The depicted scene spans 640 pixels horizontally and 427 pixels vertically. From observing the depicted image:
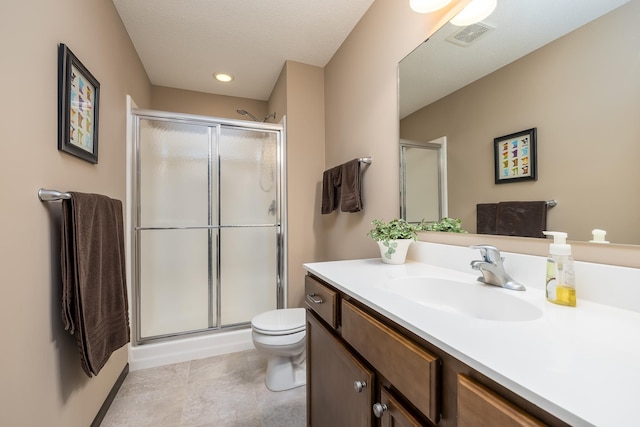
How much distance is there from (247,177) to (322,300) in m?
1.61

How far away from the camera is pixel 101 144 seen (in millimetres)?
1469

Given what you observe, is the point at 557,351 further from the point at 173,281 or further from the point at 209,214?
the point at 173,281

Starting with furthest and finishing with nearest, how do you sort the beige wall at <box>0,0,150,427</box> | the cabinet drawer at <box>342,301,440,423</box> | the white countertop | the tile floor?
the tile floor, the beige wall at <box>0,0,150,427</box>, the cabinet drawer at <box>342,301,440,423</box>, the white countertop

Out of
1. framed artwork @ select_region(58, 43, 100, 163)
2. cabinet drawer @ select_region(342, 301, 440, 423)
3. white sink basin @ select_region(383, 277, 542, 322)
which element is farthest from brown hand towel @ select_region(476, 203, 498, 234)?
framed artwork @ select_region(58, 43, 100, 163)

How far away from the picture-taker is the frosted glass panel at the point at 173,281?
6.75 ft

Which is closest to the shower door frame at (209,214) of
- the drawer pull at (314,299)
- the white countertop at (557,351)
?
the drawer pull at (314,299)

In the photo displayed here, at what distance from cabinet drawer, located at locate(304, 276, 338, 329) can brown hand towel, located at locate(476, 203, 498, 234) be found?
0.64 meters

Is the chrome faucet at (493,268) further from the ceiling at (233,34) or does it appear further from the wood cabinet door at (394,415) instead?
the ceiling at (233,34)

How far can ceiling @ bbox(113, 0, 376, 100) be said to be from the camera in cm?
167

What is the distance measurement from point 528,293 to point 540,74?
70cm

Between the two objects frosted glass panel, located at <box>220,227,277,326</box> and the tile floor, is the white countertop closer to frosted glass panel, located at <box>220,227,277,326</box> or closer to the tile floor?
the tile floor

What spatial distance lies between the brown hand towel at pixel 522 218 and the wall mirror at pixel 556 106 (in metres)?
0.03

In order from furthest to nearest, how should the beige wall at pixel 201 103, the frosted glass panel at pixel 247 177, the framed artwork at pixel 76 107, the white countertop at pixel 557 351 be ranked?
the beige wall at pixel 201 103
the frosted glass panel at pixel 247 177
the framed artwork at pixel 76 107
the white countertop at pixel 557 351

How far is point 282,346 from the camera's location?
1574mm
